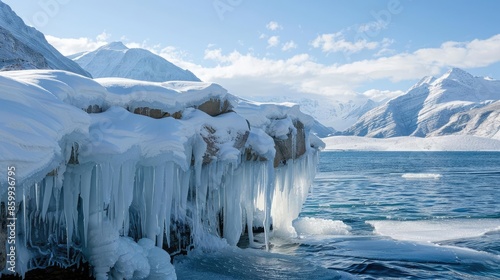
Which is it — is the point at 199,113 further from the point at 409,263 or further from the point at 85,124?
the point at 409,263

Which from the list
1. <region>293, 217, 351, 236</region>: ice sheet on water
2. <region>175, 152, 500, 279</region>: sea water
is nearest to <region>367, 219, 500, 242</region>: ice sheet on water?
<region>175, 152, 500, 279</region>: sea water

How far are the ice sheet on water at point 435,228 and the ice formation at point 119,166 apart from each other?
7566mm

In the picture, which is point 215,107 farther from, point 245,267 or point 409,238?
point 409,238

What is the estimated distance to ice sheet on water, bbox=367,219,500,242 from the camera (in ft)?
58.2

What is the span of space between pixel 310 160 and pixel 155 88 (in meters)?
9.59

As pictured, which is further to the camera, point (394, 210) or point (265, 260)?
point (394, 210)

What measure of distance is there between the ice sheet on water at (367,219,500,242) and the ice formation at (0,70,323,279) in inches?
298

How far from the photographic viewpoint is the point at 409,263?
13.2 metres

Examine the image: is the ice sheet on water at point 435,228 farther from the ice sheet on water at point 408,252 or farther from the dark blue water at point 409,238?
the ice sheet on water at point 408,252

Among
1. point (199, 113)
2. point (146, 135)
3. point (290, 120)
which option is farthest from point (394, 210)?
point (146, 135)

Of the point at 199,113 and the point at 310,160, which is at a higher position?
the point at 199,113

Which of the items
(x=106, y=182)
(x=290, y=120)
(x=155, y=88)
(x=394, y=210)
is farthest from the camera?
(x=394, y=210)

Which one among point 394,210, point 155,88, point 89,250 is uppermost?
point 155,88

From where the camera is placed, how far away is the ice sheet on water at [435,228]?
17.8 metres
